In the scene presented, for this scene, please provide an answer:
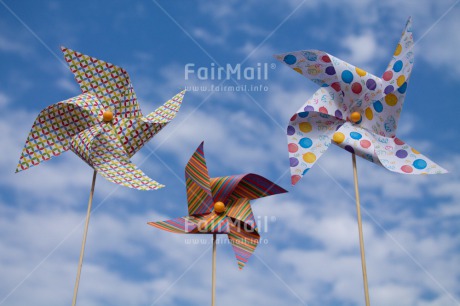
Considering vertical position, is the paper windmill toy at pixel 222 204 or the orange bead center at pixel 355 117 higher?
the orange bead center at pixel 355 117

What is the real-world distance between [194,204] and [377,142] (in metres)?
1.47

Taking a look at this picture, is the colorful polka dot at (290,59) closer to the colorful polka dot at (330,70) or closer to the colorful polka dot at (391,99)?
the colorful polka dot at (330,70)

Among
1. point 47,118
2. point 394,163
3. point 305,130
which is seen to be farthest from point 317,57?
point 47,118

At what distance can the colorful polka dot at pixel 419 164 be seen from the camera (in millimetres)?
4902

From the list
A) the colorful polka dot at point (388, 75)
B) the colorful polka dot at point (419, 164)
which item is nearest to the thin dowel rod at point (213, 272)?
the colorful polka dot at point (419, 164)

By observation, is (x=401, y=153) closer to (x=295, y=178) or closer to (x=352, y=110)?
(x=352, y=110)

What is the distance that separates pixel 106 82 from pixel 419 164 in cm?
253

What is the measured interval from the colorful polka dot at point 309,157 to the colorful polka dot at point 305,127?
0.19 metres

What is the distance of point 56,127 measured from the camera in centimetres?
511

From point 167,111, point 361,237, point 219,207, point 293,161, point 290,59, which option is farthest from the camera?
point 167,111

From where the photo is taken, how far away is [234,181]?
5.00m

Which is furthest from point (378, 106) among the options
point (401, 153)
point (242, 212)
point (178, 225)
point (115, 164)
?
point (115, 164)

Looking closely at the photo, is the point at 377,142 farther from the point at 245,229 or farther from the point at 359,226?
the point at 245,229

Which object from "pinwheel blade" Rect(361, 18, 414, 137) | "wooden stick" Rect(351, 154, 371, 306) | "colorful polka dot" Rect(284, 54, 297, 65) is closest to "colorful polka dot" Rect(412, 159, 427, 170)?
"pinwheel blade" Rect(361, 18, 414, 137)
